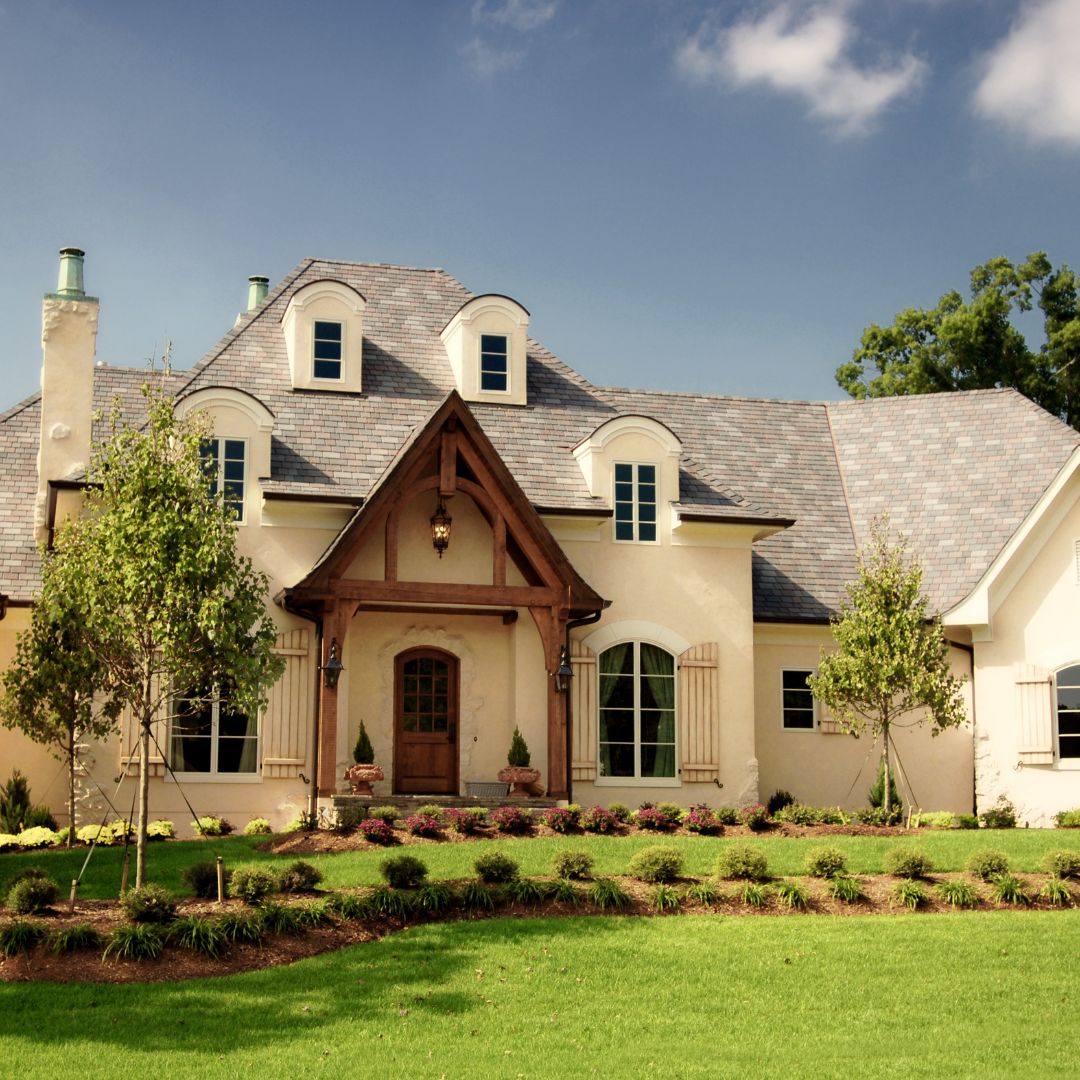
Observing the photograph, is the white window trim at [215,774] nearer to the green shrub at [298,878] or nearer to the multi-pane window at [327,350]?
the multi-pane window at [327,350]

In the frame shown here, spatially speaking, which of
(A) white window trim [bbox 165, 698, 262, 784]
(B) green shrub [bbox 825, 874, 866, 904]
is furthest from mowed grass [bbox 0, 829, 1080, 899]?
(A) white window trim [bbox 165, 698, 262, 784]

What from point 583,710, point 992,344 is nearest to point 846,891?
point 583,710

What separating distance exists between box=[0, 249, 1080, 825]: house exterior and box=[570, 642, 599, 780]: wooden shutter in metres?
0.04

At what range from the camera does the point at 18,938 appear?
43.0ft

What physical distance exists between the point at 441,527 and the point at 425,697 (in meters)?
2.68

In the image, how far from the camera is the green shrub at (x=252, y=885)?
14516 millimetres

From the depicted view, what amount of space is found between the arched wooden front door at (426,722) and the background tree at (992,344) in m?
21.6

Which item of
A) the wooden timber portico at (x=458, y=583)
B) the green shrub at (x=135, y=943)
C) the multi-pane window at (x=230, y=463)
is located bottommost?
the green shrub at (x=135, y=943)

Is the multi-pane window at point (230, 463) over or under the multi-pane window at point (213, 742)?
over

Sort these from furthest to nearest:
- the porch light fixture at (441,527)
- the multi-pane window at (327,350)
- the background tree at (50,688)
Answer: the multi-pane window at (327,350), the porch light fixture at (441,527), the background tree at (50,688)

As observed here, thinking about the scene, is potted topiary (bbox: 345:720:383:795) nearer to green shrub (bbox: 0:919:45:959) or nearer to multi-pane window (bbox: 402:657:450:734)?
multi-pane window (bbox: 402:657:450:734)

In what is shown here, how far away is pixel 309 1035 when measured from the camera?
11.5 m

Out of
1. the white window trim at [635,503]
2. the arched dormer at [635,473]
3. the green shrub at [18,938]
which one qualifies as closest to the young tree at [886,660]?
the white window trim at [635,503]

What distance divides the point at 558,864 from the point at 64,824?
897 centimetres
